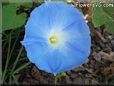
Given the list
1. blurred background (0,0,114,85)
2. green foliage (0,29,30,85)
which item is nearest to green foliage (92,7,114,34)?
blurred background (0,0,114,85)

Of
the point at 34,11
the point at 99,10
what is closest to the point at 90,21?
the point at 99,10

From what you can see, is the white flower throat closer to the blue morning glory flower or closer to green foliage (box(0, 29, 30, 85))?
the blue morning glory flower

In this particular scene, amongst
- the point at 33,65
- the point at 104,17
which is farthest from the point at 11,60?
the point at 104,17

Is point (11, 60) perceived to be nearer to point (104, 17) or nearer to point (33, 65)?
point (33, 65)

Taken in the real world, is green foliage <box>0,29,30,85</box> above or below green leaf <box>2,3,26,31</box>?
below

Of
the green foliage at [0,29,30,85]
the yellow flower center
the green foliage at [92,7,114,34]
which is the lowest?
the green foliage at [0,29,30,85]

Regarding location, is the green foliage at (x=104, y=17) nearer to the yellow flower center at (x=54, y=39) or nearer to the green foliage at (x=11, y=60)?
the yellow flower center at (x=54, y=39)
